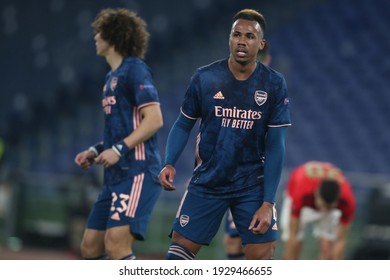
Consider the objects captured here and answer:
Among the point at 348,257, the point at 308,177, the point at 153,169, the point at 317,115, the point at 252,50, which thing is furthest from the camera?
the point at 317,115

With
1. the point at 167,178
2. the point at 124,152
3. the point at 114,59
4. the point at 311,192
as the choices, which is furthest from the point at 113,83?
the point at 311,192

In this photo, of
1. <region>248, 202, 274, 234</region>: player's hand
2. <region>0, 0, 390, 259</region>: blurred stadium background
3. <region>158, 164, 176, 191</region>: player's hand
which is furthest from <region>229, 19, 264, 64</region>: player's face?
<region>0, 0, 390, 259</region>: blurred stadium background

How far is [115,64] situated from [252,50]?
142 cm

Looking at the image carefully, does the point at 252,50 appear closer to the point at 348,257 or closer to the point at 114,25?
the point at 114,25

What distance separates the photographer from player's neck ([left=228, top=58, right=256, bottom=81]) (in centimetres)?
510

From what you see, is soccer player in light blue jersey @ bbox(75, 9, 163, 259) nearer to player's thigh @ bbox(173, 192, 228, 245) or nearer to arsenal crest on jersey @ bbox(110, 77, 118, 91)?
arsenal crest on jersey @ bbox(110, 77, 118, 91)

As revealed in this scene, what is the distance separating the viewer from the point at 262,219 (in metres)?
5.05

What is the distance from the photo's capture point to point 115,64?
6145 millimetres

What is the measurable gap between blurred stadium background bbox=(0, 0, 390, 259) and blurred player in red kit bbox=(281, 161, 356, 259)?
1652mm

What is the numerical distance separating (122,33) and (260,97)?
1.51 m

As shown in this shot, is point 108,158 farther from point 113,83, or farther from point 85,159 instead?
point 113,83

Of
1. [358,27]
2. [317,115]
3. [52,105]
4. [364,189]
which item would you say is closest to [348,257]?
[364,189]

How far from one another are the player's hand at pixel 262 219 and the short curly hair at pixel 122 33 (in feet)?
5.65
